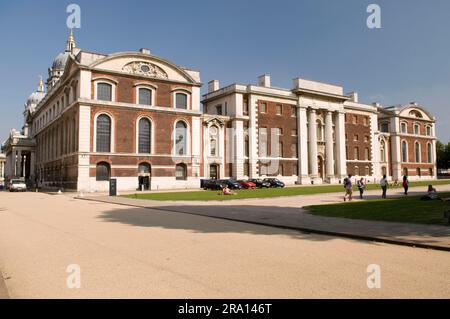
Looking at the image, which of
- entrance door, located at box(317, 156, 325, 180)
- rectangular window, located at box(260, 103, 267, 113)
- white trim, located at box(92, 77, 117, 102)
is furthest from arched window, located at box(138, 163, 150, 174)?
entrance door, located at box(317, 156, 325, 180)

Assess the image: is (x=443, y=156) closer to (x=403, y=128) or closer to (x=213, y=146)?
(x=403, y=128)

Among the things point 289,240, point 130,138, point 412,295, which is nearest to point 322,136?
point 130,138

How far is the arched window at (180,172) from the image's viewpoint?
50719 mm

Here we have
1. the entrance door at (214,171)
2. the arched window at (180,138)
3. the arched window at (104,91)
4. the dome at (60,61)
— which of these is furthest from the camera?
the dome at (60,61)

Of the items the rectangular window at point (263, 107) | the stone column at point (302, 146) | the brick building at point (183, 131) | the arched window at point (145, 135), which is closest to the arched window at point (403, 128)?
the brick building at point (183, 131)

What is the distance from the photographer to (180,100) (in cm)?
5166

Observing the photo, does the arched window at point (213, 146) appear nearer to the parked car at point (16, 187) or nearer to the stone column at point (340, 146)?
the stone column at point (340, 146)

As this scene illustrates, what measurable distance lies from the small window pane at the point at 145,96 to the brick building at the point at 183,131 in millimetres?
134

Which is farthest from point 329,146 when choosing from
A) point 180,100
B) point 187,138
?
point 180,100

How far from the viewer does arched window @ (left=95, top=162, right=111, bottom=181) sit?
44656 mm

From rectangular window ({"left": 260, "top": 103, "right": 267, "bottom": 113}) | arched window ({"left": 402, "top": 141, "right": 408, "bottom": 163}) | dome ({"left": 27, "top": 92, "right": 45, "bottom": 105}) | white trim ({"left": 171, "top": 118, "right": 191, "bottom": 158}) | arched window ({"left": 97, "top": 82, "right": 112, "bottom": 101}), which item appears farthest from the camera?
dome ({"left": 27, "top": 92, "right": 45, "bottom": 105})

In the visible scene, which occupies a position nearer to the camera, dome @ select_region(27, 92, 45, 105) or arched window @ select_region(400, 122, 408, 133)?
arched window @ select_region(400, 122, 408, 133)

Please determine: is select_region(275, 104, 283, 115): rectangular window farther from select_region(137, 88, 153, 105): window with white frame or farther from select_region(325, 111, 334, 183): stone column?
select_region(137, 88, 153, 105): window with white frame

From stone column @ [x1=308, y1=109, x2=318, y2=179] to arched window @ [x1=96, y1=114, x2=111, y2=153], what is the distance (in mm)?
34837
